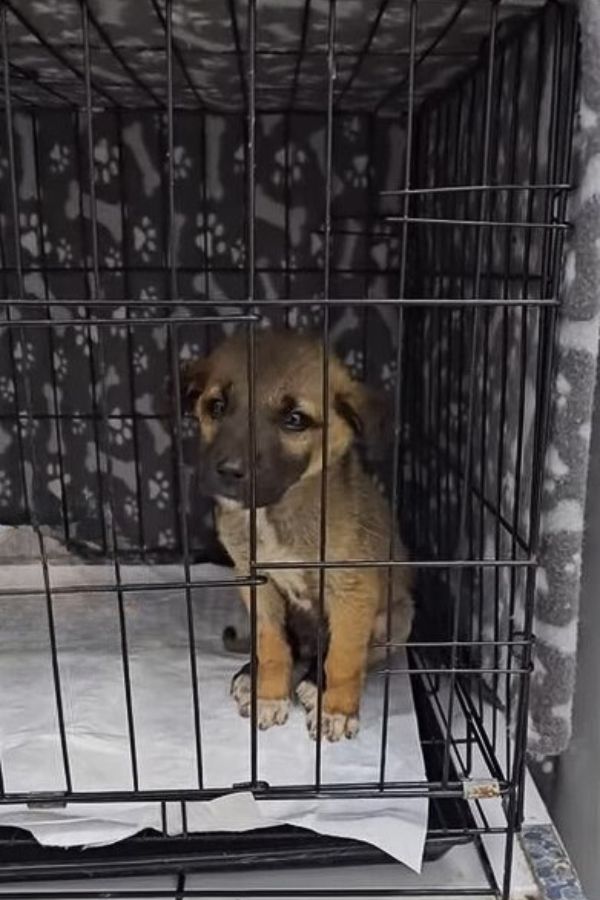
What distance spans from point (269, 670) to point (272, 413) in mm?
380

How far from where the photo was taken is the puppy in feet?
4.23

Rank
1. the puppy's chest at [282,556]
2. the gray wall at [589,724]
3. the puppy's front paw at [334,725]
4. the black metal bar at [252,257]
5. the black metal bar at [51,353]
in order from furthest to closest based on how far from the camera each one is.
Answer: the black metal bar at [51,353] → the puppy's chest at [282,556] → the puppy's front paw at [334,725] → the gray wall at [589,724] → the black metal bar at [252,257]

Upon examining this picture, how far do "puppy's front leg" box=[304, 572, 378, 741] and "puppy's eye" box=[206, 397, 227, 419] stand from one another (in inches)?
11.4

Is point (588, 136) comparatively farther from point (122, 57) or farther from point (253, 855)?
point (253, 855)

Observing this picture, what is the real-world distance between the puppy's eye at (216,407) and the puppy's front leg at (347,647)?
0.95 feet

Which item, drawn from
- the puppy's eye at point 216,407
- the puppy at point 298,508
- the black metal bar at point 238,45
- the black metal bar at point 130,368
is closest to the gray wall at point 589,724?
the puppy at point 298,508

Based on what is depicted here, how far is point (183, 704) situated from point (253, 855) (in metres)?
0.31

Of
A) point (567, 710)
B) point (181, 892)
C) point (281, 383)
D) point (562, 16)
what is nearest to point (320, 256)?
point (281, 383)

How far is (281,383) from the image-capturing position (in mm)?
1322

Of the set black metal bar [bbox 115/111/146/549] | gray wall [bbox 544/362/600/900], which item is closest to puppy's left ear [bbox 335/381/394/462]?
gray wall [bbox 544/362/600/900]

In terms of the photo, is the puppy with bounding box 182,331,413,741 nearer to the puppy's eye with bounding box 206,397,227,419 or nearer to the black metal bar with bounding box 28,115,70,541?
the puppy's eye with bounding box 206,397,227,419

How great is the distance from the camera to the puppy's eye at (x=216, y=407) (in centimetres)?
133

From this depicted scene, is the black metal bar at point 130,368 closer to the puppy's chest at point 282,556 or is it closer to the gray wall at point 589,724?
the puppy's chest at point 282,556

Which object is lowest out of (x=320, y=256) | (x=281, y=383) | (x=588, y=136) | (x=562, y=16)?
(x=281, y=383)
